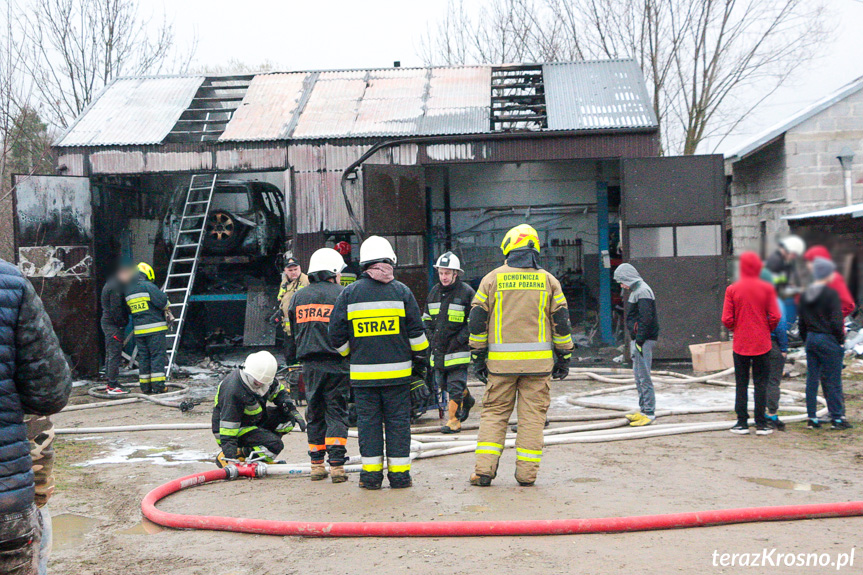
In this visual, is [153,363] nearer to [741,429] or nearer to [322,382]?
[322,382]

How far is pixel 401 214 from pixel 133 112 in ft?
19.6

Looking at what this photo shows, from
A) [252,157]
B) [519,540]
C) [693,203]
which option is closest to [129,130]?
[252,157]

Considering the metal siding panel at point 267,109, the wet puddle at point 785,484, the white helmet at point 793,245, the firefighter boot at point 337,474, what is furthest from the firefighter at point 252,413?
the metal siding panel at point 267,109

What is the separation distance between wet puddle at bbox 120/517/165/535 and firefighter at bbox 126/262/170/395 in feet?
21.4

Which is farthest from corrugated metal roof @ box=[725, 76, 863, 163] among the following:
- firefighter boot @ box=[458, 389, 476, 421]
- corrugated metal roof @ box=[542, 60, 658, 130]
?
firefighter boot @ box=[458, 389, 476, 421]

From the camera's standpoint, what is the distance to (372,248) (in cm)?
596

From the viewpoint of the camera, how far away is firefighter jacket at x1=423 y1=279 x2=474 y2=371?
26.1 feet

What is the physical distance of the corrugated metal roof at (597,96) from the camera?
13.1 meters

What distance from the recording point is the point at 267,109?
48.3 ft

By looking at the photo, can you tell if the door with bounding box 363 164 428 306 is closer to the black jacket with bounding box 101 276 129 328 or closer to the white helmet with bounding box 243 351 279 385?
the black jacket with bounding box 101 276 129 328

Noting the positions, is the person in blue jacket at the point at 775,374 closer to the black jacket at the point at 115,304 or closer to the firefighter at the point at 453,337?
the firefighter at the point at 453,337

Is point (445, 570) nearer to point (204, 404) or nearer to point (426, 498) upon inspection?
Answer: point (426, 498)

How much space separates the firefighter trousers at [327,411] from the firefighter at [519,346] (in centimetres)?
109

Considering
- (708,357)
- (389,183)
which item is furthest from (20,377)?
(708,357)
